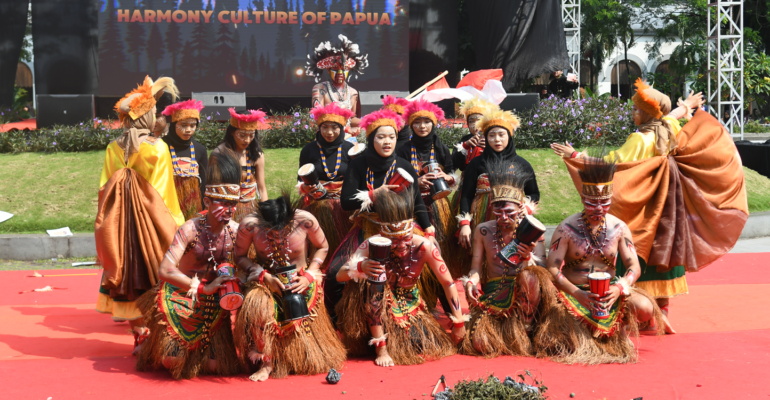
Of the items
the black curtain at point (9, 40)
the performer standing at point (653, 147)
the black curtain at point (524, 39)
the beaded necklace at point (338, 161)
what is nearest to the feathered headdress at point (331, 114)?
the beaded necklace at point (338, 161)

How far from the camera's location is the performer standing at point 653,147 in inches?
207

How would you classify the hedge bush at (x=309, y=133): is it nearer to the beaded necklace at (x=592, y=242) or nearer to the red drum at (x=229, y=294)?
the beaded necklace at (x=592, y=242)

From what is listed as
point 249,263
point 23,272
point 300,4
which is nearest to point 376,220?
point 249,263

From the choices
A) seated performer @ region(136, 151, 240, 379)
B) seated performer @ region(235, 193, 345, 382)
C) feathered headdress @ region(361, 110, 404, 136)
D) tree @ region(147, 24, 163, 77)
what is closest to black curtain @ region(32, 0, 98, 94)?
tree @ region(147, 24, 163, 77)

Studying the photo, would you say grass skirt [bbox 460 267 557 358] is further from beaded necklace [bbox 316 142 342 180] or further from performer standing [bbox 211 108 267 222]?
performer standing [bbox 211 108 267 222]

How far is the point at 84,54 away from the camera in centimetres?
1856

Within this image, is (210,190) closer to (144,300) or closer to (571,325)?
(144,300)

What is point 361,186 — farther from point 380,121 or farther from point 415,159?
point 415,159

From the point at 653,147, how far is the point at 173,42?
14.2m

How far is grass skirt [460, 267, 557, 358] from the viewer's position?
462cm

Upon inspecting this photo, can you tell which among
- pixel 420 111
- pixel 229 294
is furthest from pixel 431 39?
pixel 229 294

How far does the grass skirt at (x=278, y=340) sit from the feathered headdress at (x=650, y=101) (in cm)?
310

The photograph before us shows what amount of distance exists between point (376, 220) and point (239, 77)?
13524 mm

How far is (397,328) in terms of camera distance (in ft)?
15.1
